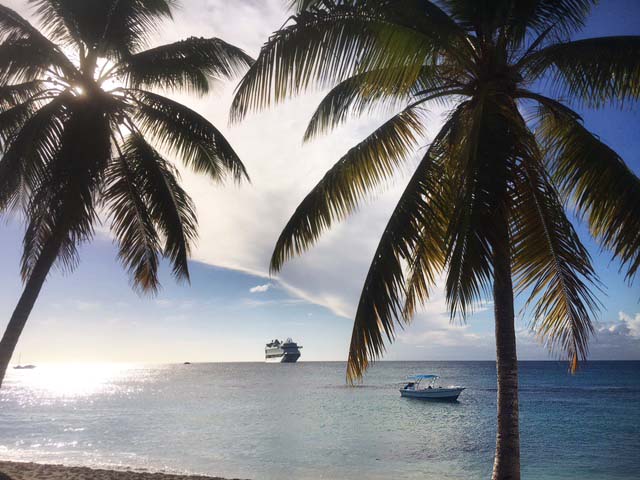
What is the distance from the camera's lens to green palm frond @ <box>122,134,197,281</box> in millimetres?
9500

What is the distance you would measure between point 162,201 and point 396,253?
5949 millimetres

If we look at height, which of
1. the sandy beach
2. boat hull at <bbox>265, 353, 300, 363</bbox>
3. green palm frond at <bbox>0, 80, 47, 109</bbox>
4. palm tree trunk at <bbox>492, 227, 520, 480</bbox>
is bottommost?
boat hull at <bbox>265, 353, 300, 363</bbox>

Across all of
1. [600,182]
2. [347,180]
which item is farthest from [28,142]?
[600,182]

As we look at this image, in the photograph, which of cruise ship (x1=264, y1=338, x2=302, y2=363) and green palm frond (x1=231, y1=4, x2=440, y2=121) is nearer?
green palm frond (x1=231, y1=4, x2=440, y2=121)

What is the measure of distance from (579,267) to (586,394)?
73.9 m

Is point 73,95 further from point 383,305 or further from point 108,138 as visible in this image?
point 383,305

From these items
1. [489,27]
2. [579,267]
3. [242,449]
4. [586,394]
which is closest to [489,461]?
[242,449]

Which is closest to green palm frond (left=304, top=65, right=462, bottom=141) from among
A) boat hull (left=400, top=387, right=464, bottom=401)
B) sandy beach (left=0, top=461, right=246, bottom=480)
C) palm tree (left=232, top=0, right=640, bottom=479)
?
palm tree (left=232, top=0, right=640, bottom=479)

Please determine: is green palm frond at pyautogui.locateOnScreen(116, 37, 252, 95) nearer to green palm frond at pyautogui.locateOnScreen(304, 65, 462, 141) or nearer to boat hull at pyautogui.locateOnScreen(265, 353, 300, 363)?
green palm frond at pyautogui.locateOnScreen(304, 65, 462, 141)

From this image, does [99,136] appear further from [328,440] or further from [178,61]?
[328,440]

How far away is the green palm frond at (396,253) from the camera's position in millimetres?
5305

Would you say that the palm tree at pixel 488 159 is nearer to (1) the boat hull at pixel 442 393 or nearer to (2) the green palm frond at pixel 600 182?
(2) the green palm frond at pixel 600 182

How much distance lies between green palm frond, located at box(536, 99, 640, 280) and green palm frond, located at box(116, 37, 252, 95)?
6.82m

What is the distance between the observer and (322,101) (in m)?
8.46
